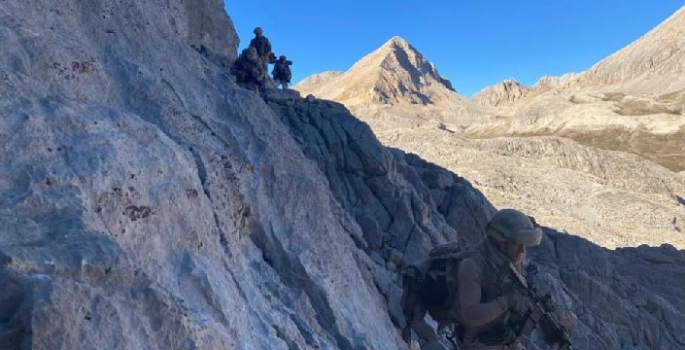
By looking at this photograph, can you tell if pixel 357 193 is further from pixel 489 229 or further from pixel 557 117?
pixel 557 117

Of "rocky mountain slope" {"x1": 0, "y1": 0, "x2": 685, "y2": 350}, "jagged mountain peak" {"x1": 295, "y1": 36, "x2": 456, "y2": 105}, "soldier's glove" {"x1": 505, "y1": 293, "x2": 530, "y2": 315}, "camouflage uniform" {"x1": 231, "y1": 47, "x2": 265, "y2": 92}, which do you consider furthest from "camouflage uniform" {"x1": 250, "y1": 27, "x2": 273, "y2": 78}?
"jagged mountain peak" {"x1": 295, "y1": 36, "x2": 456, "y2": 105}

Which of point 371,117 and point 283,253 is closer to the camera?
point 283,253

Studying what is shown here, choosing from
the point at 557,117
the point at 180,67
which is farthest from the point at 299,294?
the point at 557,117

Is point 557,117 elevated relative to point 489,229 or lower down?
elevated

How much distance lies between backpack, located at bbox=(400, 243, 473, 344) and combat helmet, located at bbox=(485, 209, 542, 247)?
559 millimetres

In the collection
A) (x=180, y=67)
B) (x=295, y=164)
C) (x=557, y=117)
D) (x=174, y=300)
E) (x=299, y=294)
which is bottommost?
(x=299, y=294)

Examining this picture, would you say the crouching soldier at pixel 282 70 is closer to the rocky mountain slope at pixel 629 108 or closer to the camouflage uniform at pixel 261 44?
the camouflage uniform at pixel 261 44

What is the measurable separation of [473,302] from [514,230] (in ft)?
3.65

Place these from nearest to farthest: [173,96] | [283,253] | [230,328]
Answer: [230,328] < [283,253] < [173,96]

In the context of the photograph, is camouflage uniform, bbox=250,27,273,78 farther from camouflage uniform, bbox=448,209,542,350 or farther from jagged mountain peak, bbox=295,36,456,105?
jagged mountain peak, bbox=295,36,456,105

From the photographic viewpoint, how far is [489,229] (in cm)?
797

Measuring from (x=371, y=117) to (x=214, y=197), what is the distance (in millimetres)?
135972

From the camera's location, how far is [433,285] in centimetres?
863

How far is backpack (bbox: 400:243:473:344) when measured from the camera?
8.23 metres
